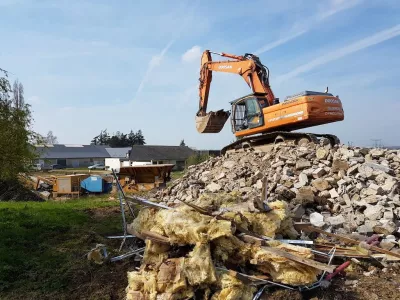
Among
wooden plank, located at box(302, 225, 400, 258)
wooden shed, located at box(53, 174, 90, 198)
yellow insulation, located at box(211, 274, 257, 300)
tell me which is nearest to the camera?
yellow insulation, located at box(211, 274, 257, 300)

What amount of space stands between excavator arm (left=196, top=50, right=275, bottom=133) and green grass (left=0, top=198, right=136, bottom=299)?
6074 mm

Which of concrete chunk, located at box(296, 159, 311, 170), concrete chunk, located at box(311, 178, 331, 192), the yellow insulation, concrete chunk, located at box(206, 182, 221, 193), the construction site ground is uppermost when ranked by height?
concrete chunk, located at box(296, 159, 311, 170)

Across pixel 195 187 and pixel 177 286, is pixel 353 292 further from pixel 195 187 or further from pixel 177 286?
pixel 195 187

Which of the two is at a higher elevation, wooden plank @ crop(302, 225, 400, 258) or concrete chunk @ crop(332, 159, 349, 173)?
concrete chunk @ crop(332, 159, 349, 173)

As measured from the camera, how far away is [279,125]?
1280cm

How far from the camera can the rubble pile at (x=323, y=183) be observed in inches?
293

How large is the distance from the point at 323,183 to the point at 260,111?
5.06 m

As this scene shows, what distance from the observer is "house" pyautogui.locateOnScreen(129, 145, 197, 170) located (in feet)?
185

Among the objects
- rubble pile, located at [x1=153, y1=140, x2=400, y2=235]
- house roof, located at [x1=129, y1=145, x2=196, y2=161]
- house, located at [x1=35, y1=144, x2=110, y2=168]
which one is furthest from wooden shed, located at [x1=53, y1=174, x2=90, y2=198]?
house, located at [x1=35, y1=144, x2=110, y2=168]

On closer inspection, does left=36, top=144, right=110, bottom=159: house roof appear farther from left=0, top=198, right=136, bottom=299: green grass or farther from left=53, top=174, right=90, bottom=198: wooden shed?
left=0, top=198, right=136, bottom=299: green grass

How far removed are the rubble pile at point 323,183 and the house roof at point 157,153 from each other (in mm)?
44700

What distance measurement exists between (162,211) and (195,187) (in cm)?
627

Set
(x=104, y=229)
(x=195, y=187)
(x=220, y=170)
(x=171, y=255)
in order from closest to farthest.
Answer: (x=171, y=255) < (x=104, y=229) < (x=195, y=187) < (x=220, y=170)

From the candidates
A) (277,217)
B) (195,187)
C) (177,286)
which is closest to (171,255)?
(177,286)
